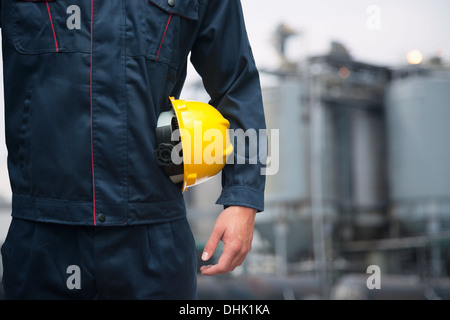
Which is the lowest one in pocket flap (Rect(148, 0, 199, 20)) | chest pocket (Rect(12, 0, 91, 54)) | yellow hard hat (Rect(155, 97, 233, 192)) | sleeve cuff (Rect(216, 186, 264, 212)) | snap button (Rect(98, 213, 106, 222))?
snap button (Rect(98, 213, 106, 222))

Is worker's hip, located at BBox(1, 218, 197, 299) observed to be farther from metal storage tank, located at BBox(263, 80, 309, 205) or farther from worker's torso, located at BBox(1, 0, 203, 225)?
metal storage tank, located at BBox(263, 80, 309, 205)

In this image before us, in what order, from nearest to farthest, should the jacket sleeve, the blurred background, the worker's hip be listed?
the worker's hip → the jacket sleeve → the blurred background

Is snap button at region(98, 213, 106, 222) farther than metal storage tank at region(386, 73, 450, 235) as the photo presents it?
No

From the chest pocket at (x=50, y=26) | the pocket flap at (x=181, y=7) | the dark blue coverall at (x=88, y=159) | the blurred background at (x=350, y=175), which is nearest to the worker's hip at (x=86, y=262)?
the dark blue coverall at (x=88, y=159)

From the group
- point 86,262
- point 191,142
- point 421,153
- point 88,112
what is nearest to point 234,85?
point 191,142

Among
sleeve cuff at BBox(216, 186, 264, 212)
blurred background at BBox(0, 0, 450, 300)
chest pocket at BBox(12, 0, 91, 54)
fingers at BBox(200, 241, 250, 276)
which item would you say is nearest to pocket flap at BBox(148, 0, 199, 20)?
chest pocket at BBox(12, 0, 91, 54)

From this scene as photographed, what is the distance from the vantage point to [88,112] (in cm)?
99

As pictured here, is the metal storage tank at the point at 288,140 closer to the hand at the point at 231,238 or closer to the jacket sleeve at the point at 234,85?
the jacket sleeve at the point at 234,85

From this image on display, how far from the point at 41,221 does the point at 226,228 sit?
0.38 meters

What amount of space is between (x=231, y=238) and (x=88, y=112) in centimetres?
40

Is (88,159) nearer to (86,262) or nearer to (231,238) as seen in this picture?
(86,262)

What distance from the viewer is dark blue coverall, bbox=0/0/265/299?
97 centimetres

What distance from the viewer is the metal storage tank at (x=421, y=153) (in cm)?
1109

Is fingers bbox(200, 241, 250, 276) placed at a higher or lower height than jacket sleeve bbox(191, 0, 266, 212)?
lower
